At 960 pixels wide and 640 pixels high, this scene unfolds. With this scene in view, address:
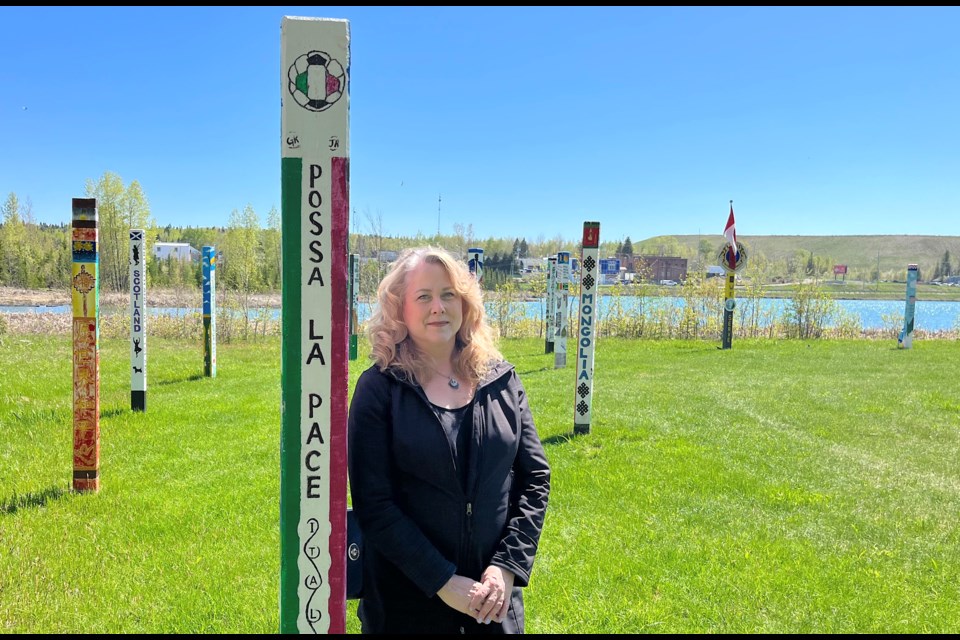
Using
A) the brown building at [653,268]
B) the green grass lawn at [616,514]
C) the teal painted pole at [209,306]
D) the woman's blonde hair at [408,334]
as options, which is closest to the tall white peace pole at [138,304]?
the green grass lawn at [616,514]

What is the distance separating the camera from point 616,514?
5121 mm

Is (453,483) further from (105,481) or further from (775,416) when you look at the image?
(775,416)

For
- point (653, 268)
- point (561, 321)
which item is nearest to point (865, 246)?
point (653, 268)

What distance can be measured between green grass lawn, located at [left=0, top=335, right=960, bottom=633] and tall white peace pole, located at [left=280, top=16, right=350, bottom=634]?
2.31 meters

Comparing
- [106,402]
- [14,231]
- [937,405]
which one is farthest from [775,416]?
[14,231]

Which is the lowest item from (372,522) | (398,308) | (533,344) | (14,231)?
(533,344)

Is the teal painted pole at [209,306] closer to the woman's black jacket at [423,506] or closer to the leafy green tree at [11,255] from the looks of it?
the woman's black jacket at [423,506]

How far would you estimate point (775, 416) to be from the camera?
8.69m

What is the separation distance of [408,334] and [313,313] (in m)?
0.91

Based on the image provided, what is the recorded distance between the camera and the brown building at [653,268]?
68.3ft

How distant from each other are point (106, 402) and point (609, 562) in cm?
763

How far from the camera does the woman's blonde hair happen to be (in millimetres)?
2271

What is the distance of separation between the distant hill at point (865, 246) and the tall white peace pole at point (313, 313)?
112 m

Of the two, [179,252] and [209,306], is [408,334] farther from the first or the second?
[179,252]
